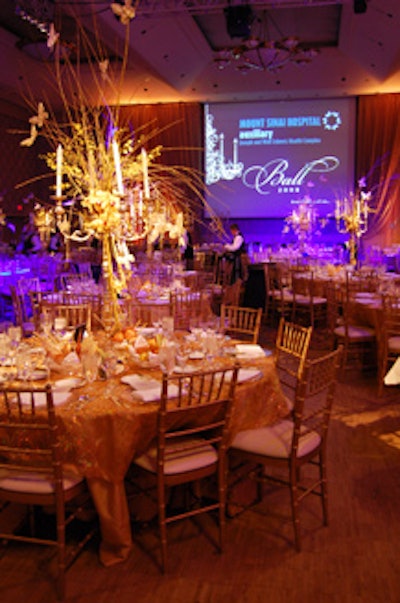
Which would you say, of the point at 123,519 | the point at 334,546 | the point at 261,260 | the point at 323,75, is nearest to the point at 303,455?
the point at 334,546

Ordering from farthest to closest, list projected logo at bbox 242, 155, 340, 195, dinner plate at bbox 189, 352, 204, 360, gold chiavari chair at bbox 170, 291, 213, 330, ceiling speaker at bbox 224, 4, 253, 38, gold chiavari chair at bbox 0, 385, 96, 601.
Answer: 1. projected logo at bbox 242, 155, 340, 195
2. ceiling speaker at bbox 224, 4, 253, 38
3. gold chiavari chair at bbox 170, 291, 213, 330
4. dinner plate at bbox 189, 352, 204, 360
5. gold chiavari chair at bbox 0, 385, 96, 601

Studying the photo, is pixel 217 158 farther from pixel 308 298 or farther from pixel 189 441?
pixel 189 441

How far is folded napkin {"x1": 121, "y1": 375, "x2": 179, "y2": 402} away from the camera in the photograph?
116 inches

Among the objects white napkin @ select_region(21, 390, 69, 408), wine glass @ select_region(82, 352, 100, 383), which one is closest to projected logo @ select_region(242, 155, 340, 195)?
wine glass @ select_region(82, 352, 100, 383)

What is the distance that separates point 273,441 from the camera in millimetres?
3221

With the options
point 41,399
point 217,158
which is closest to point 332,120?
point 217,158

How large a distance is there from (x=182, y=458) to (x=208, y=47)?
11320mm

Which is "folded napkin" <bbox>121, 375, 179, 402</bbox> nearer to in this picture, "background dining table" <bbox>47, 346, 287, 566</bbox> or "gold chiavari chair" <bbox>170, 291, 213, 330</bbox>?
"background dining table" <bbox>47, 346, 287, 566</bbox>

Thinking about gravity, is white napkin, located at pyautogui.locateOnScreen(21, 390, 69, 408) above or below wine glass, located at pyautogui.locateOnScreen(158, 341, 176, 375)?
below

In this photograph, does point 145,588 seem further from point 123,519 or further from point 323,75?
point 323,75

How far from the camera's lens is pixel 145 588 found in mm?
2814

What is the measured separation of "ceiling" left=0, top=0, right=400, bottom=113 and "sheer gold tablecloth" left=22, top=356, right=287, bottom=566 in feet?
23.8

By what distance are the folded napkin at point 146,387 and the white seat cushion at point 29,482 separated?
0.49 meters

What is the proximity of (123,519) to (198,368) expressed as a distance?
34.7 inches
